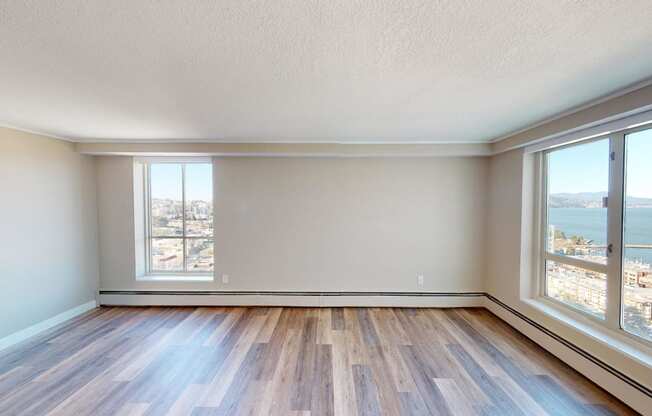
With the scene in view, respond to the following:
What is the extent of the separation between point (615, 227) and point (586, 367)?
122 cm

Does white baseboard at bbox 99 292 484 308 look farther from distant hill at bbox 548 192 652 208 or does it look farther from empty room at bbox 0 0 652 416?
distant hill at bbox 548 192 652 208

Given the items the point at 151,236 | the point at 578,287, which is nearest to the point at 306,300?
the point at 151,236

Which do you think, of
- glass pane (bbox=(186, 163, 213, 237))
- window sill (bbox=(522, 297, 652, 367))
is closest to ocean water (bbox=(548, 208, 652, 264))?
window sill (bbox=(522, 297, 652, 367))

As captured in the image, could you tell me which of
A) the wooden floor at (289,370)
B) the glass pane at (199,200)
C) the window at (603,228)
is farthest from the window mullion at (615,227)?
the glass pane at (199,200)

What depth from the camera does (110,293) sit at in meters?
3.95

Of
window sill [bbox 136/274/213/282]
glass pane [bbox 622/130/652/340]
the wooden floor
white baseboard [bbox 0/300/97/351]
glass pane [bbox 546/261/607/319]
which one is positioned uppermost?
glass pane [bbox 622/130/652/340]

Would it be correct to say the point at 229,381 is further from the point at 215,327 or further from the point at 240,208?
the point at 240,208

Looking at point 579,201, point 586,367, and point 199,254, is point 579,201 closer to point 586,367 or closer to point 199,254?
point 586,367

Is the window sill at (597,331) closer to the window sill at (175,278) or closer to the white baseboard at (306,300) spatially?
the white baseboard at (306,300)

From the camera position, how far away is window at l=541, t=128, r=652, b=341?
214cm

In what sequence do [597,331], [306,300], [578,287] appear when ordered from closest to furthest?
[597,331]
[578,287]
[306,300]

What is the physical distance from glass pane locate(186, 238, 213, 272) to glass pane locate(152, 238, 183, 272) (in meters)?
0.14

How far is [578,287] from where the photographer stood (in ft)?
8.93

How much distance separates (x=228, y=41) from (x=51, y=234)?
143 inches
